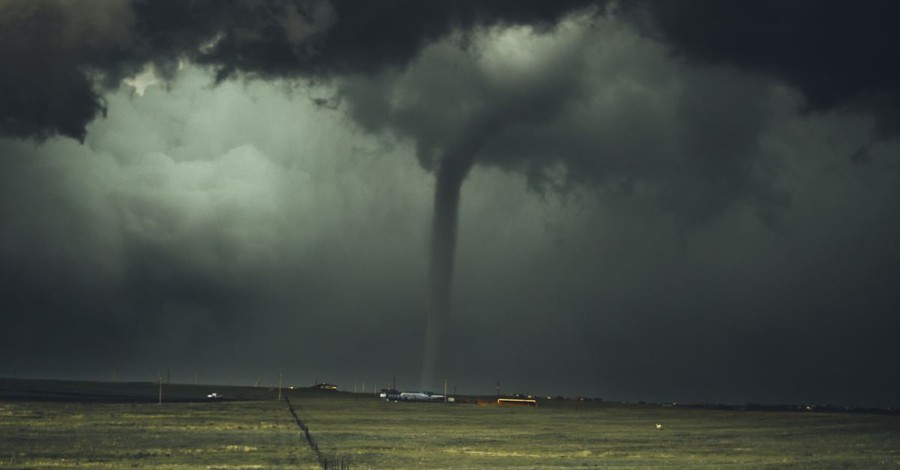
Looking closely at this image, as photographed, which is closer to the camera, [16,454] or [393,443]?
[16,454]

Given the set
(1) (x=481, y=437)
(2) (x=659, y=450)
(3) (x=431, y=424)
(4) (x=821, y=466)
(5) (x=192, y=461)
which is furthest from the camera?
(3) (x=431, y=424)

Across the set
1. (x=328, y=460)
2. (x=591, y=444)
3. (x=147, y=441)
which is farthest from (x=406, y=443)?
(x=147, y=441)

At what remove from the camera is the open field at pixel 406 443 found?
6519 centimetres

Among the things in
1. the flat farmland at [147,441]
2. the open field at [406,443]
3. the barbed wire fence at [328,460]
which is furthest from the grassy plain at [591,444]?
the flat farmland at [147,441]

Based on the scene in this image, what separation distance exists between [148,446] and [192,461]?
1298cm

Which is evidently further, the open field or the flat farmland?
the open field

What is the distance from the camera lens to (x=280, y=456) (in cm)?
6612

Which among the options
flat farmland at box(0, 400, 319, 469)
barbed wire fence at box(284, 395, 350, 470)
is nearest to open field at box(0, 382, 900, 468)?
flat farmland at box(0, 400, 319, 469)

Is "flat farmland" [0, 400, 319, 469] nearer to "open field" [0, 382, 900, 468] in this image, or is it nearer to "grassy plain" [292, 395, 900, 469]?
"open field" [0, 382, 900, 468]

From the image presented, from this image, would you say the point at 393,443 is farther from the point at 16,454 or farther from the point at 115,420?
the point at 115,420

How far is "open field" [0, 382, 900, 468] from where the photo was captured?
214 feet

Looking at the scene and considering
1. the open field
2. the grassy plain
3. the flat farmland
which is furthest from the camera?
the grassy plain

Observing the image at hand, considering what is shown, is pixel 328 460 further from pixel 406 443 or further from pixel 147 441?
pixel 147 441

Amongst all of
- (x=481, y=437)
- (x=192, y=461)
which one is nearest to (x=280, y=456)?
(x=192, y=461)
